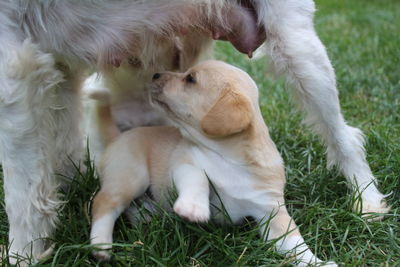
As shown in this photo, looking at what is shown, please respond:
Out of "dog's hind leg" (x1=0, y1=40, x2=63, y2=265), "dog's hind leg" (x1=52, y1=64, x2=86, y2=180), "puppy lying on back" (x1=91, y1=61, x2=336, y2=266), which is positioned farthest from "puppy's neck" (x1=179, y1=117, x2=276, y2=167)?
"dog's hind leg" (x1=52, y1=64, x2=86, y2=180)

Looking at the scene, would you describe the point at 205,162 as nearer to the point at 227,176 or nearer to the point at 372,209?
the point at 227,176

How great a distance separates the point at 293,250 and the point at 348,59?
3.39m

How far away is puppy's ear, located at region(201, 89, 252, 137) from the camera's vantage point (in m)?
2.40

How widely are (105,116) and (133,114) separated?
0.25 m

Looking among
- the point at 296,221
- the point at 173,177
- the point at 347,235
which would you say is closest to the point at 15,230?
the point at 173,177

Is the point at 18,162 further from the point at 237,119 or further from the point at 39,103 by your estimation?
the point at 237,119

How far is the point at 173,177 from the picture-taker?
8.41 ft

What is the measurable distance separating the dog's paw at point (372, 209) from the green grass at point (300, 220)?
0.04 metres

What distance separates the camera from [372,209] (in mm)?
2867

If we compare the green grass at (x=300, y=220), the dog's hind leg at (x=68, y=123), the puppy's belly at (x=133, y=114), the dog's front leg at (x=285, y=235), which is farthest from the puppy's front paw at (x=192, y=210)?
the puppy's belly at (x=133, y=114)

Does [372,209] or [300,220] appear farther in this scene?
[372,209]

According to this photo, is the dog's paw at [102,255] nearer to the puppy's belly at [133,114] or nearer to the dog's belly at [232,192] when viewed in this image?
the dog's belly at [232,192]

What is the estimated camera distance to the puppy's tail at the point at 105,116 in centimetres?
326

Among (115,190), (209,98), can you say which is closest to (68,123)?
(115,190)
